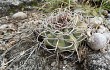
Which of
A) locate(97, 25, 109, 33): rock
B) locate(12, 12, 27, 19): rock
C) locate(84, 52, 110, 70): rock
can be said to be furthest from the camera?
locate(12, 12, 27, 19): rock

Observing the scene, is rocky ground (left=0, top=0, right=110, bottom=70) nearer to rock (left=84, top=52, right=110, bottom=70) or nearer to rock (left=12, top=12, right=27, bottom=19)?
rock (left=84, top=52, right=110, bottom=70)

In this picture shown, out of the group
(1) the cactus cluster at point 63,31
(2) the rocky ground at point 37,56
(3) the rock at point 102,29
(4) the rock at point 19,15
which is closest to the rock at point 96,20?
(3) the rock at point 102,29

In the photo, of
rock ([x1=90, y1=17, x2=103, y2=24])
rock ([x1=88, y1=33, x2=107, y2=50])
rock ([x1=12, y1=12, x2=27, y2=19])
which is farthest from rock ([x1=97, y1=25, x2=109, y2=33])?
rock ([x1=12, y1=12, x2=27, y2=19])

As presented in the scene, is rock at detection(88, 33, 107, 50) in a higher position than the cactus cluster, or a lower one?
lower

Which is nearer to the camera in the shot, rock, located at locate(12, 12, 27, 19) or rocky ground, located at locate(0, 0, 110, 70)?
rocky ground, located at locate(0, 0, 110, 70)

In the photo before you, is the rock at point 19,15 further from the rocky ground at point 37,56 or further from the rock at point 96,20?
the rock at point 96,20

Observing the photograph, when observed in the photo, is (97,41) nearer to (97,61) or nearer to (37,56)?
(97,61)

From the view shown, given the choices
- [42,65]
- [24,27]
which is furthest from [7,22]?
[42,65]

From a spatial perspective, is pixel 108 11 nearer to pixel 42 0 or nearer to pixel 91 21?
pixel 91 21

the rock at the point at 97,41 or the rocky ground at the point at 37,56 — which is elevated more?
the rock at the point at 97,41
